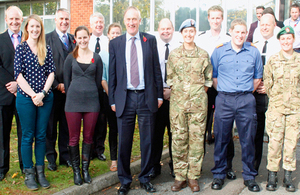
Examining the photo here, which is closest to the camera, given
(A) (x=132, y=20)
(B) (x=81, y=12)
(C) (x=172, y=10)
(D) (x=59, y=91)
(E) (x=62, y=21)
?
(A) (x=132, y=20)

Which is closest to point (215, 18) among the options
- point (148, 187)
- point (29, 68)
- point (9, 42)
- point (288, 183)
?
point (288, 183)

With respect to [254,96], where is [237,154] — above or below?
below

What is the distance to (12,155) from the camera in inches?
235

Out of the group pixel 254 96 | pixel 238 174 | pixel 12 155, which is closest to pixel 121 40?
pixel 254 96

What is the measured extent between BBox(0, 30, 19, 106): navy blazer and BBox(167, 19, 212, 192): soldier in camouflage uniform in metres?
2.39

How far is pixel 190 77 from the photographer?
441cm

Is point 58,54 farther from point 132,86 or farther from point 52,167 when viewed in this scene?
point 52,167

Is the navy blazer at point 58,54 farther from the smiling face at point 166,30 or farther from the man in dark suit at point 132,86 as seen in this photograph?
the smiling face at point 166,30

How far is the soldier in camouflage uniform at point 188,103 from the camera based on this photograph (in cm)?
441

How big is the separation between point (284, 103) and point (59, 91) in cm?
349

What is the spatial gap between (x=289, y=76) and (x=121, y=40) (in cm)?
248

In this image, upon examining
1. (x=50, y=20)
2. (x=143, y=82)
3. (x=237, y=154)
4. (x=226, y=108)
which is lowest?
(x=237, y=154)

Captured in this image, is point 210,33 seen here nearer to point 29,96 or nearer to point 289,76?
point 289,76

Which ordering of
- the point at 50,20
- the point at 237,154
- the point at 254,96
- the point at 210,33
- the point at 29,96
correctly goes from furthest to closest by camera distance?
the point at 50,20 < the point at 237,154 < the point at 210,33 < the point at 254,96 < the point at 29,96
